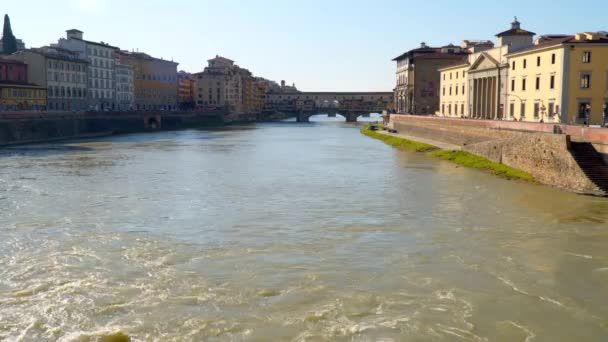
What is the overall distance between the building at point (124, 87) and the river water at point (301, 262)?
8894 centimetres

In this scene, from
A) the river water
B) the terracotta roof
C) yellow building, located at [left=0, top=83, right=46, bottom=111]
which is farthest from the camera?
yellow building, located at [left=0, top=83, right=46, bottom=111]

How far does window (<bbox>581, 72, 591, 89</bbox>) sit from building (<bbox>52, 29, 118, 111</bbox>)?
8220 centimetres

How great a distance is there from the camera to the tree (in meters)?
112

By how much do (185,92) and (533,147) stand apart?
144 meters

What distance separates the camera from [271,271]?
17000mm

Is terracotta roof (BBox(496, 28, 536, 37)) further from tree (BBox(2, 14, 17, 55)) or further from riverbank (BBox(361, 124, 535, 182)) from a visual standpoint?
tree (BBox(2, 14, 17, 55))

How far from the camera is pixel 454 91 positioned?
81.4 metres

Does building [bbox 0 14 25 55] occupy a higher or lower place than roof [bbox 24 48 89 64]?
higher

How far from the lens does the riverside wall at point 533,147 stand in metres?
31.1

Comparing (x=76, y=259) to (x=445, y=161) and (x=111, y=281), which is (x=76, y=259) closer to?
(x=111, y=281)

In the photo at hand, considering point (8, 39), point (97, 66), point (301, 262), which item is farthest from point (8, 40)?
point (301, 262)

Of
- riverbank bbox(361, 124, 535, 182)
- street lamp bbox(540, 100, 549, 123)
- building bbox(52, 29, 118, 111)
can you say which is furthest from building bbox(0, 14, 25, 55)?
street lamp bbox(540, 100, 549, 123)

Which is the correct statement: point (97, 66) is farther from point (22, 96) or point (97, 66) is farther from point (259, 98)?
point (259, 98)

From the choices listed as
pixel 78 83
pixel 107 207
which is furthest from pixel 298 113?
pixel 107 207
